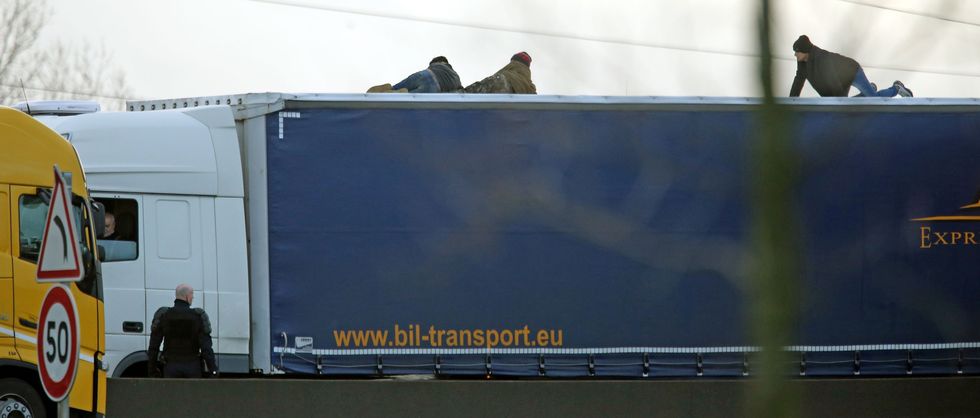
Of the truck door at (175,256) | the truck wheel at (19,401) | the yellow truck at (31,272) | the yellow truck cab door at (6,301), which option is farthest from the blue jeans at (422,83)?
the truck wheel at (19,401)

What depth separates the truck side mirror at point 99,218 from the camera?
12.6 metres

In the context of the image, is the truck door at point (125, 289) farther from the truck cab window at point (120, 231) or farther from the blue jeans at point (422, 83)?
the blue jeans at point (422, 83)

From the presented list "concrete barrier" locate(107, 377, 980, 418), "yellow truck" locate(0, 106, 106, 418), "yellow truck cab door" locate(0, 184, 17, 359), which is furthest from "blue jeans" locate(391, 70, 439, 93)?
"yellow truck cab door" locate(0, 184, 17, 359)

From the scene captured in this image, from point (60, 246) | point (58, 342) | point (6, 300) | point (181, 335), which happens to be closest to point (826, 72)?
point (58, 342)

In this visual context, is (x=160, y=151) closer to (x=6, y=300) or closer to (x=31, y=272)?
(x=31, y=272)

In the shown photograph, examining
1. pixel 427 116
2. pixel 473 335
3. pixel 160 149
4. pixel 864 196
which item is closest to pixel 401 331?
pixel 473 335

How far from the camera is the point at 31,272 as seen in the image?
11.5 m

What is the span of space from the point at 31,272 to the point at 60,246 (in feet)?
10.4

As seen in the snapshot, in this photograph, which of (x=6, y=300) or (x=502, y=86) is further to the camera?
(x=502, y=86)

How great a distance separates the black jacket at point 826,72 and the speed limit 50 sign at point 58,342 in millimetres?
5551

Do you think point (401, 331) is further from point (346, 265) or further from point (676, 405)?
point (676, 405)

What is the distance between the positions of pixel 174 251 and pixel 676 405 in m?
5.23

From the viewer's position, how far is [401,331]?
45.0 ft

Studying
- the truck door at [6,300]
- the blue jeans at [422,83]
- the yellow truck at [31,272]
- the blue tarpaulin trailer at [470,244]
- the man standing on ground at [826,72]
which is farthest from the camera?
the blue jeans at [422,83]
